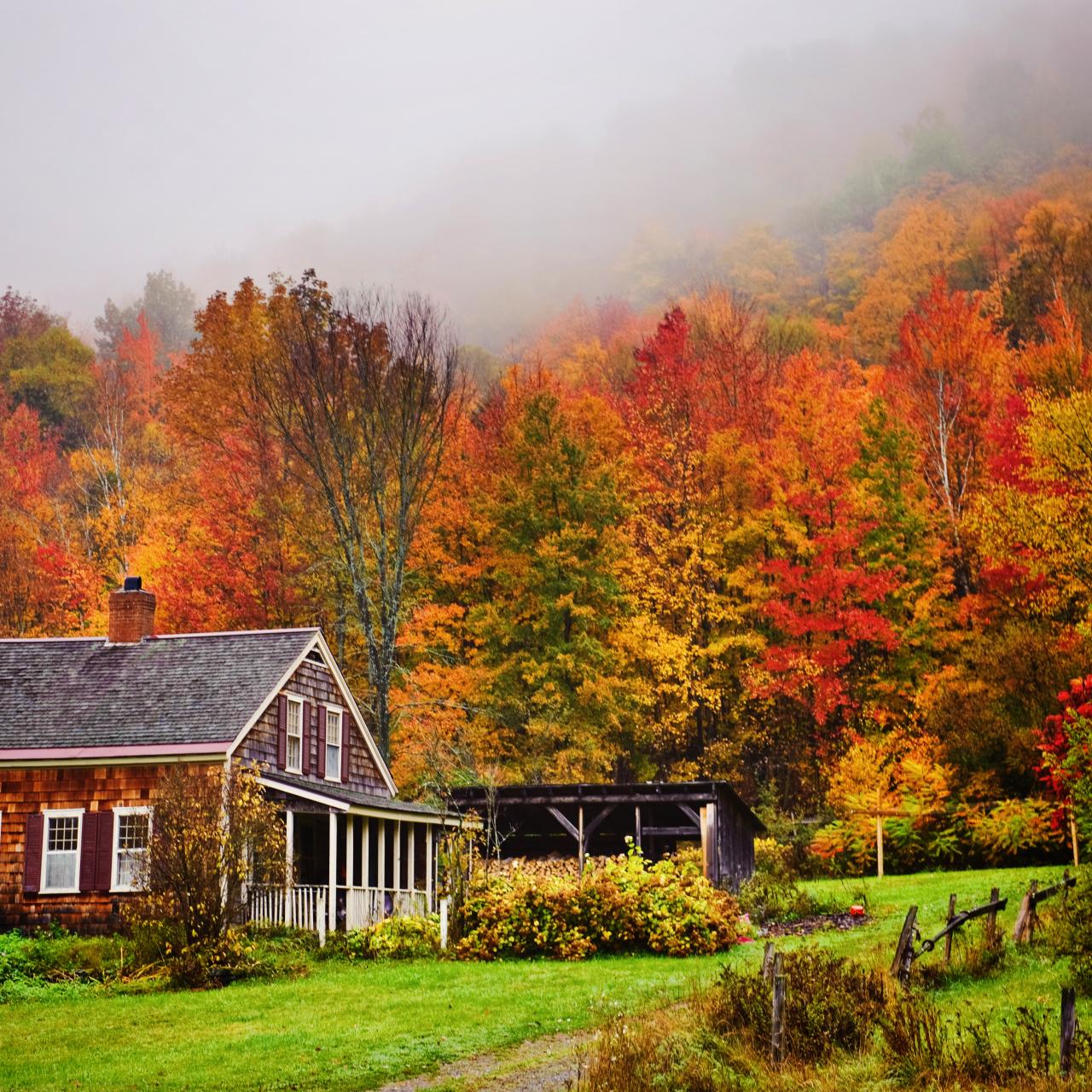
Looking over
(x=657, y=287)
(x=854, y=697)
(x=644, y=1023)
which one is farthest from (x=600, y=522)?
(x=657, y=287)

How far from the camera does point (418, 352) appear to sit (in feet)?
125

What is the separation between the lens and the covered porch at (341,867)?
965 inches

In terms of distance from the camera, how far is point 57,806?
25.7 metres

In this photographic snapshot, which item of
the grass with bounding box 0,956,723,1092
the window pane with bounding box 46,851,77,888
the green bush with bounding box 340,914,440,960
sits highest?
the window pane with bounding box 46,851,77,888

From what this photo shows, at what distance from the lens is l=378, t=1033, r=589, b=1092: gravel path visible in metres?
11.9

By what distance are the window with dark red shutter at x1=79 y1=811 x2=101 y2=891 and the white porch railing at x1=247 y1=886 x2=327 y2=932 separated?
3537 millimetres

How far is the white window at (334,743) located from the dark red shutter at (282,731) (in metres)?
2.27

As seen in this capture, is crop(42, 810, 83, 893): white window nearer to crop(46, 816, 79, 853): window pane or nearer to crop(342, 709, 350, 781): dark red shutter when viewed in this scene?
crop(46, 816, 79, 853): window pane

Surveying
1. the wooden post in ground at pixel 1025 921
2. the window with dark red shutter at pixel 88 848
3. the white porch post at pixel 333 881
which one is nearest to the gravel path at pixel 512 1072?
the wooden post in ground at pixel 1025 921

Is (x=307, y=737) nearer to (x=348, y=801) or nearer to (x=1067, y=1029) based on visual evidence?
(x=348, y=801)

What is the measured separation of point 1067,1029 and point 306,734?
21377 millimetres

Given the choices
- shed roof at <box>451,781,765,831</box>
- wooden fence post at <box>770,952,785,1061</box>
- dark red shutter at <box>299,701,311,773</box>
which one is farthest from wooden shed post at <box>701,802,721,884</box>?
wooden fence post at <box>770,952,785,1061</box>

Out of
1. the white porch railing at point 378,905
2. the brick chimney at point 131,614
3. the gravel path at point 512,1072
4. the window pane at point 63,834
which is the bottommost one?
the gravel path at point 512,1072

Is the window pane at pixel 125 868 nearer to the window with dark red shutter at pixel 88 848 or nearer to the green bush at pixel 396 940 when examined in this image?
the window with dark red shutter at pixel 88 848
